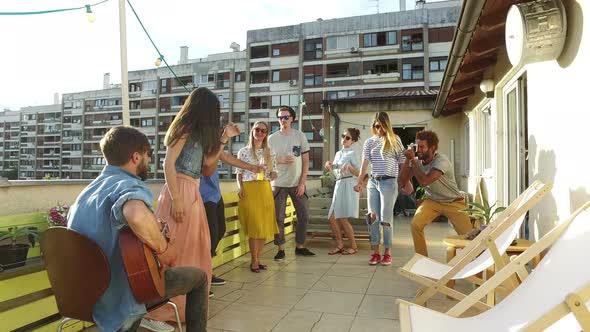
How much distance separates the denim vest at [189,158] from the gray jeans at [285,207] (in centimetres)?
215

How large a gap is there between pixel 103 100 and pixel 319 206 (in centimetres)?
Answer: 7432

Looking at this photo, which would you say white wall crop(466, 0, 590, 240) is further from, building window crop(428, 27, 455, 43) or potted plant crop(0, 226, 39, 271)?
building window crop(428, 27, 455, 43)

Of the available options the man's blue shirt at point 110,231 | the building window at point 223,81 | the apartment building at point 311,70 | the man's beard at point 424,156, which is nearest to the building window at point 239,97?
the apartment building at point 311,70

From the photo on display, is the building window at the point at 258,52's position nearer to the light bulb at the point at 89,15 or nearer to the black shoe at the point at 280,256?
the light bulb at the point at 89,15

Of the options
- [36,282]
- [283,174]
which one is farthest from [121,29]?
[36,282]

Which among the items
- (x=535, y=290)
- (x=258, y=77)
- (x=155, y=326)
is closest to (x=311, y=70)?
(x=258, y=77)

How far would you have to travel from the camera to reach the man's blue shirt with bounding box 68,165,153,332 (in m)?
1.80

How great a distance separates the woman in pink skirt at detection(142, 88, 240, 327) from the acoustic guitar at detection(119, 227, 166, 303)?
96 centimetres

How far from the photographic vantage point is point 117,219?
1.76 m

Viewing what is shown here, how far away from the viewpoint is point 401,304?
2.01 meters

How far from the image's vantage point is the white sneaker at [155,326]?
9.14 feet

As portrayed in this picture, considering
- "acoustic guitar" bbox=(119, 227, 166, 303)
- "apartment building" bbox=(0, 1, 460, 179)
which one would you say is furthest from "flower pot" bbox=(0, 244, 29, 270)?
"apartment building" bbox=(0, 1, 460, 179)

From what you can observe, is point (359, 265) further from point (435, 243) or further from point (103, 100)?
point (103, 100)

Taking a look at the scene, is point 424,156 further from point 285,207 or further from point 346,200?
point 285,207
